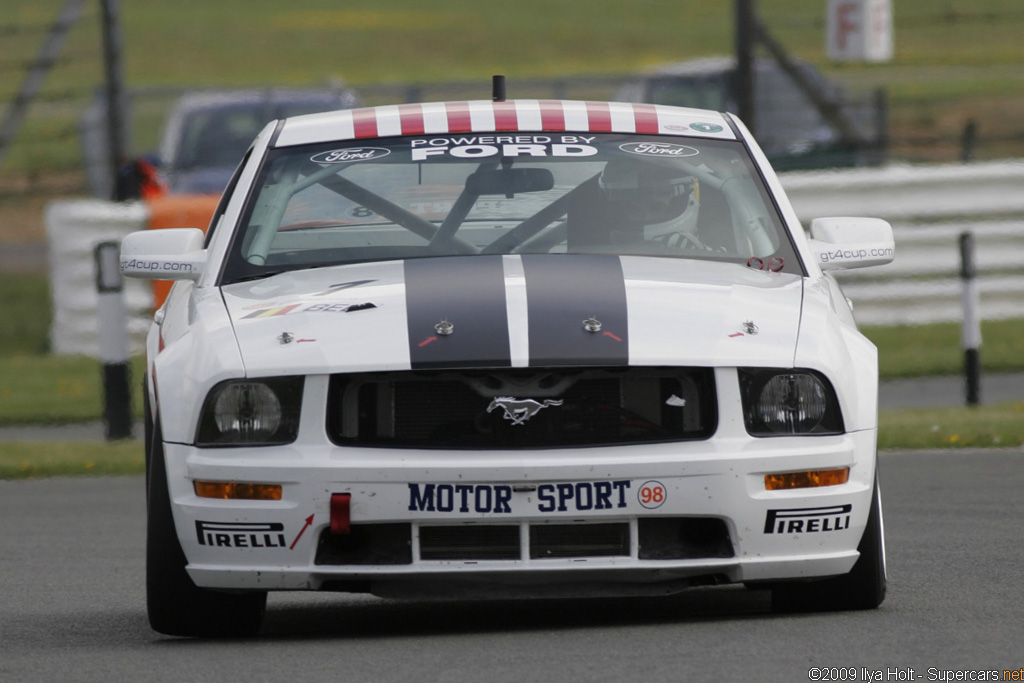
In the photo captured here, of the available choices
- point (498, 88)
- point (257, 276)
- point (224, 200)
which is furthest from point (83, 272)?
point (257, 276)

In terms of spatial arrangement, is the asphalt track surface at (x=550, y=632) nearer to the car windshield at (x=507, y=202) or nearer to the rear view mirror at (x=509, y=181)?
the car windshield at (x=507, y=202)

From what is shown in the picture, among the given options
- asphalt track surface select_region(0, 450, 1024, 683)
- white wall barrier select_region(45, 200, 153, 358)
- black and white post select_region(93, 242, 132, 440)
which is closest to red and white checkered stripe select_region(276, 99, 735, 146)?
asphalt track surface select_region(0, 450, 1024, 683)

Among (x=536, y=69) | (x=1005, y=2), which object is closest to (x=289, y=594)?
(x=536, y=69)

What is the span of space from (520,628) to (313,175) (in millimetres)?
1803

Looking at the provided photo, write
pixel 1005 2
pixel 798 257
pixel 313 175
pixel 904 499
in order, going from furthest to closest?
pixel 1005 2 < pixel 904 499 < pixel 313 175 < pixel 798 257

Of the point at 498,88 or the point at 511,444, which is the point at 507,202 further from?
the point at 511,444

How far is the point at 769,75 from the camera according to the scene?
20.0 metres

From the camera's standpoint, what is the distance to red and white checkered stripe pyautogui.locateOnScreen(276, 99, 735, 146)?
21.5ft

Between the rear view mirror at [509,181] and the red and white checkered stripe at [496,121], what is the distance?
0.25 m

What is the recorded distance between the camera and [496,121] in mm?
6574

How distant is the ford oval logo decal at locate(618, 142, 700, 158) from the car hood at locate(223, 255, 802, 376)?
0.85 m

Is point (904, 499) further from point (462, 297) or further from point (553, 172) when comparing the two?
point (462, 297)

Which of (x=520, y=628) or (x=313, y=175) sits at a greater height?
(x=313, y=175)

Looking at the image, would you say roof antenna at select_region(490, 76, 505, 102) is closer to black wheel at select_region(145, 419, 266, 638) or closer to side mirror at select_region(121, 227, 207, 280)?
Result: side mirror at select_region(121, 227, 207, 280)
